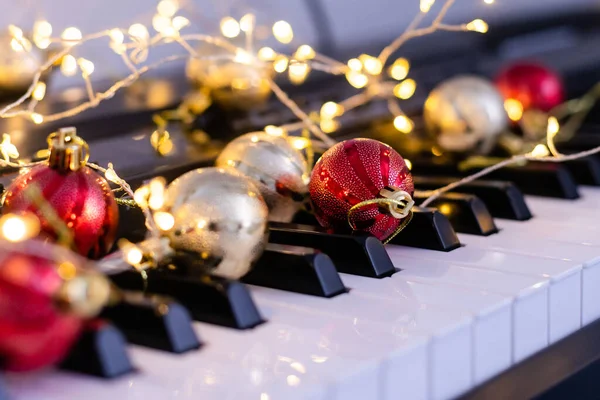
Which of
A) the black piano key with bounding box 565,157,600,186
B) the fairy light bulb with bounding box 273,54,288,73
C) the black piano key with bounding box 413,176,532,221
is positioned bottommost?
the black piano key with bounding box 565,157,600,186

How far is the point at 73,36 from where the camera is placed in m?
1.16

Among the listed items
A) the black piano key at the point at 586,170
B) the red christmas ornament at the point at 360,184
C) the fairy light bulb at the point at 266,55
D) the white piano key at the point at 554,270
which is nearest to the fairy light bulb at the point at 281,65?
the fairy light bulb at the point at 266,55

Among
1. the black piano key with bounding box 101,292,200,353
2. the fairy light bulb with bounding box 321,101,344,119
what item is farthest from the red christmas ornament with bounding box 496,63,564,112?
the black piano key with bounding box 101,292,200,353

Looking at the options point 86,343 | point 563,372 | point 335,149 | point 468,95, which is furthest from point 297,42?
point 86,343

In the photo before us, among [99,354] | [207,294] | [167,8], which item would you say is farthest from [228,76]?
[99,354]

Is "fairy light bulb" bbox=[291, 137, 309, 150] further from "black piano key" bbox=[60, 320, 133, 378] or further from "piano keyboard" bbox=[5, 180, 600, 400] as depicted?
"black piano key" bbox=[60, 320, 133, 378]

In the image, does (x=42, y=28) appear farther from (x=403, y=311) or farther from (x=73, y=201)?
(x=403, y=311)

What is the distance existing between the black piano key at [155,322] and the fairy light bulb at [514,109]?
0.89 m

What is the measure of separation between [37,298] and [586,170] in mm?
890

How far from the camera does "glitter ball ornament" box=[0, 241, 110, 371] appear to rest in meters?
0.54

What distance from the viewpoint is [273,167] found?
0.93 m

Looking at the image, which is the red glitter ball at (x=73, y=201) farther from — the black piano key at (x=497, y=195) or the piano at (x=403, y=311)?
the black piano key at (x=497, y=195)

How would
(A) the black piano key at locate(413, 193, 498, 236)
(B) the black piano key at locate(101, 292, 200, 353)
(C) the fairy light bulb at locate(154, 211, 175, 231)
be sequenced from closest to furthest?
1. (B) the black piano key at locate(101, 292, 200, 353)
2. (C) the fairy light bulb at locate(154, 211, 175, 231)
3. (A) the black piano key at locate(413, 193, 498, 236)

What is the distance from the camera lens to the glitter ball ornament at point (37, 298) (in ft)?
1.77
